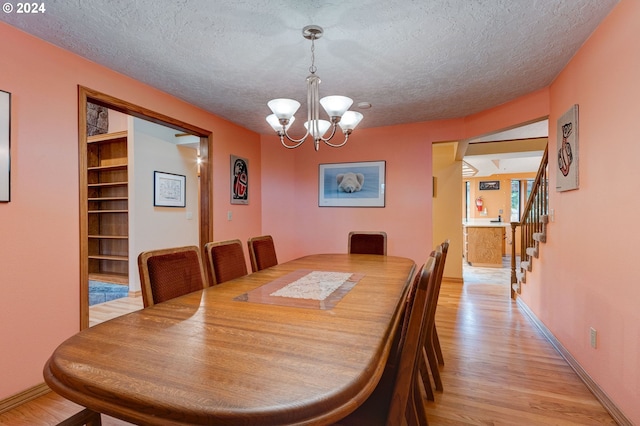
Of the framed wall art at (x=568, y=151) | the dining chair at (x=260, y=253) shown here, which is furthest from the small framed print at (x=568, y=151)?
the dining chair at (x=260, y=253)

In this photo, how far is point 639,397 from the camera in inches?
59.7

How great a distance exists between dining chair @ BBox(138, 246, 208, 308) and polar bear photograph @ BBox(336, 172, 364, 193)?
8.89 feet

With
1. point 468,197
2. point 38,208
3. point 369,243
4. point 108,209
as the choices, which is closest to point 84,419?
point 38,208

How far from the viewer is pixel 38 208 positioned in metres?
2.00

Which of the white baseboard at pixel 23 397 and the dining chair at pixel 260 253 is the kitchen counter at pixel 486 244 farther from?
the white baseboard at pixel 23 397

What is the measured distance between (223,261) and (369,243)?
64.9 inches

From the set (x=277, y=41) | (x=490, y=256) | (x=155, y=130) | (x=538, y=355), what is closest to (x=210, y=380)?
(x=277, y=41)

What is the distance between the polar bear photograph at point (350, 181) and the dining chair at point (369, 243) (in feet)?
3.42

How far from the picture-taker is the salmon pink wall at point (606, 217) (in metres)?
1.58

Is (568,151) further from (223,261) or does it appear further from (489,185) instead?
(489,185)

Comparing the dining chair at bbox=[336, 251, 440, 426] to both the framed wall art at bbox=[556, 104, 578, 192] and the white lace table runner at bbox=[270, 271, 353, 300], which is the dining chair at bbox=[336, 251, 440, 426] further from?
the framed wall art at bbox=[556, 104, 578, 192]

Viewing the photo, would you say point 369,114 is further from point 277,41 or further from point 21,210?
point 21,210

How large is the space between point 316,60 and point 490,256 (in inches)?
218

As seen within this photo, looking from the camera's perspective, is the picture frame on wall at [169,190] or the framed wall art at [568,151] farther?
the picture frame on wall at [169,190]
